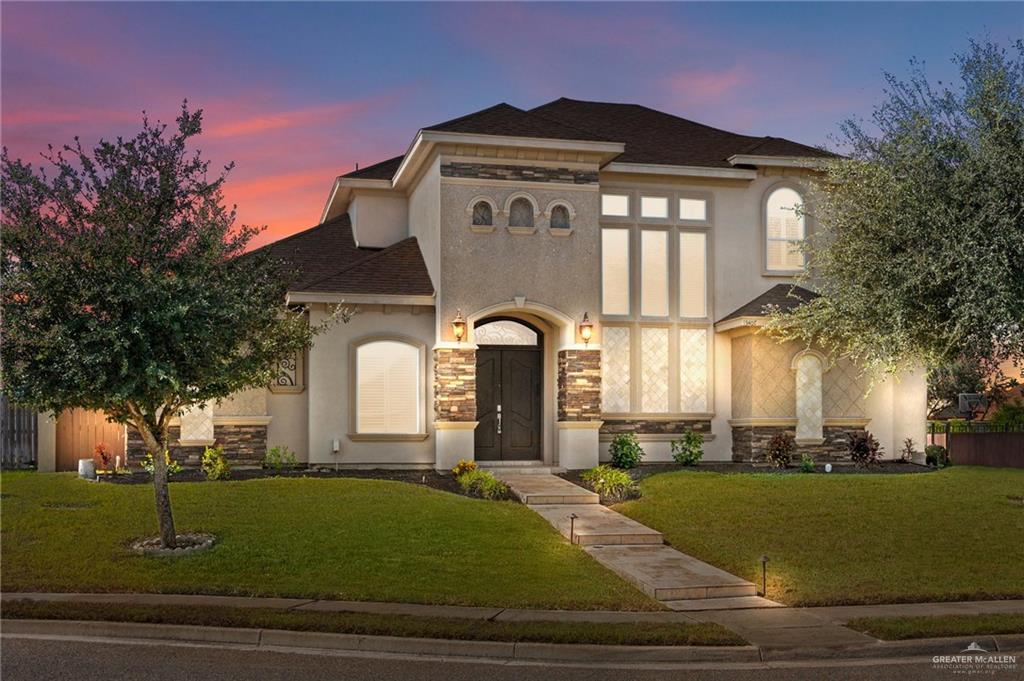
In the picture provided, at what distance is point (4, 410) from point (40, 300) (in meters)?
11.1

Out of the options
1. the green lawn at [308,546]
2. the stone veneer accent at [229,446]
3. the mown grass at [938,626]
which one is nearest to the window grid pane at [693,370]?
the green lawn at [308,546]

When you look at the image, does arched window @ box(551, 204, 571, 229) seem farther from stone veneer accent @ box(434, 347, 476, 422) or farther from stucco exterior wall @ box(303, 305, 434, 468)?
stucco exterior wall @ box(303, 305, 434, 468)

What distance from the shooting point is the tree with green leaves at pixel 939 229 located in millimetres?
15903

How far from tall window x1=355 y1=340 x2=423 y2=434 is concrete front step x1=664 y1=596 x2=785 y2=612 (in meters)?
10.7

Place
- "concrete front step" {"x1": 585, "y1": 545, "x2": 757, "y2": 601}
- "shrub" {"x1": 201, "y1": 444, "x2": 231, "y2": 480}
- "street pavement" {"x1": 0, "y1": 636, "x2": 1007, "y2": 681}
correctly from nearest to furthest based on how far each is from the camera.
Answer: "street pavement" {"x1": 0, "y1": 636, "x2": 1007, "y2": 681}
"concrete front step" {"x1": 585, "y1": 545, "x2": 757, "y2": 601}
"shrub" {"x1": 201, "y1": 444, "x2": 231, "y2": 480}

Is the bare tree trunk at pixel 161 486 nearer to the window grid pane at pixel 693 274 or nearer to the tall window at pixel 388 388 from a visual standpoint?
the tall window at pixel 388 388

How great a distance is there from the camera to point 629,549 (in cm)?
1515

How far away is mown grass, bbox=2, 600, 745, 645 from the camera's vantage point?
982cm

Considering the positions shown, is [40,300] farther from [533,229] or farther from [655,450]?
[655,450]

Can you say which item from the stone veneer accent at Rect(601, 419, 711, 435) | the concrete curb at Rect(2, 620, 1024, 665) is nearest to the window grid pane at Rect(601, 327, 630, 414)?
the stone veneer accent at Rect(601, 419, 711, 435)

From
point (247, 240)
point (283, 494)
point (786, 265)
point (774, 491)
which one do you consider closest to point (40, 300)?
point (247, 240)

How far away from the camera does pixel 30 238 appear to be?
12.6 m

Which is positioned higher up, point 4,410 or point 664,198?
point 664,198

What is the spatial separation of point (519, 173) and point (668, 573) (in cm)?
1104
